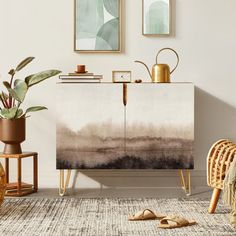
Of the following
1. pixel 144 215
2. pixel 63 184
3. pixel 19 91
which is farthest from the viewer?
pixel 63 184

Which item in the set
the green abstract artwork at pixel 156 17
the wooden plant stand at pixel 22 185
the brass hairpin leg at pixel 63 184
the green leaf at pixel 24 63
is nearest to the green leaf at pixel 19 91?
the green leaf at pixel 24 63

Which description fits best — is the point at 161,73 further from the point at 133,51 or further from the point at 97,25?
the point at 97,25

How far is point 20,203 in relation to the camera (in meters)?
3.73

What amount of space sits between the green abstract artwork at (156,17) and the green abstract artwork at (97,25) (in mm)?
212

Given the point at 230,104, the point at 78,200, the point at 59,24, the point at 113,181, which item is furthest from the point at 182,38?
the point at 78,200

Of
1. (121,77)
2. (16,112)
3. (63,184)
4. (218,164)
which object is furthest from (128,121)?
(218,164)

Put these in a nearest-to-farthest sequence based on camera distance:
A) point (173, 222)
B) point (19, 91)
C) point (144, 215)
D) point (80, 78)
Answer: point (173, 222), point (144, 215), point (19, 91), point (80, 78)

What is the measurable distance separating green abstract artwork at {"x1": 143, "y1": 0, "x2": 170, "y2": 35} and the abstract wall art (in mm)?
607

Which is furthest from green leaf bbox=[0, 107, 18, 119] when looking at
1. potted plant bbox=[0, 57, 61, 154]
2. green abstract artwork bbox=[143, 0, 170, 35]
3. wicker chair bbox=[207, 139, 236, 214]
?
wicker chair bbox=[207, 139, 236, 214]

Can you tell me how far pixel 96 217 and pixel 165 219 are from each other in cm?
42

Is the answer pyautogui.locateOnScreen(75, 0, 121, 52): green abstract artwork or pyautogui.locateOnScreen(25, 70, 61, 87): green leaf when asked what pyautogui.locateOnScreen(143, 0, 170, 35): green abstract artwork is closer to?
pyautogui.locateOnScreen(75, 0, 121, 52): green abstract artwork

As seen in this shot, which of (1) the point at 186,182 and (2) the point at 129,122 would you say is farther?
(1) the point at 186,182

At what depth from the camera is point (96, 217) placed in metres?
3.30

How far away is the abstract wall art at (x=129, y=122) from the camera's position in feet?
13.2
